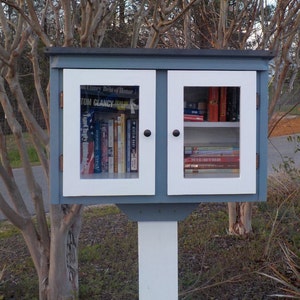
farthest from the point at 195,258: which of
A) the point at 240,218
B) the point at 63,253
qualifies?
the point at 63,253

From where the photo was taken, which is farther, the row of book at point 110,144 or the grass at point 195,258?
the grass at point 195,258

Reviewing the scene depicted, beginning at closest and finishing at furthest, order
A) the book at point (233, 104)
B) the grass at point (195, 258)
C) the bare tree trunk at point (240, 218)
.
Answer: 1. the book at point (233, 104)
2. the grass at point (195, 258)
3. the bare tree trunk at point (240, 218)

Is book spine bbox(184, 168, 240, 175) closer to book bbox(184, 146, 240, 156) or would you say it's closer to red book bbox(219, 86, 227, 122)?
book bbox(184, 146, 240, 156)

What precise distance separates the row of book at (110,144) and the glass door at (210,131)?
0.80 ft

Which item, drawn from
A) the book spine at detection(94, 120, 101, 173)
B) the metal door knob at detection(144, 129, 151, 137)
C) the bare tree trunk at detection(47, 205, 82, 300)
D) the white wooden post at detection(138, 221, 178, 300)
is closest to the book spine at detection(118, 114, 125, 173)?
the book spine at detection(94, 120, 101, 173)

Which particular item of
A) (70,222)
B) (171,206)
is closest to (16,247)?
(70,222)

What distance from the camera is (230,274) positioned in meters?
5.68

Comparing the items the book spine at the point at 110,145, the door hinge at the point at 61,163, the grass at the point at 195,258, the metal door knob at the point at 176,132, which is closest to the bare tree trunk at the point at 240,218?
the grass at the point at 195,258

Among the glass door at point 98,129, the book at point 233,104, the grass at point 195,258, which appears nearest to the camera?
the glass door at point 98,129

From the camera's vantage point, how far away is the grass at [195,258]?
209 inches

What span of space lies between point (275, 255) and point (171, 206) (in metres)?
2.66

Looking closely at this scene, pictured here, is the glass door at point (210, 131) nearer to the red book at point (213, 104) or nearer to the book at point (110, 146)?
the red book at point (213, 104)

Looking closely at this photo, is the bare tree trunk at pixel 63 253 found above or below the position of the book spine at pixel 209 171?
below

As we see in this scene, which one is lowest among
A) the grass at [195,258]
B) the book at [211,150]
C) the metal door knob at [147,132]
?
the grass at [195,258]
